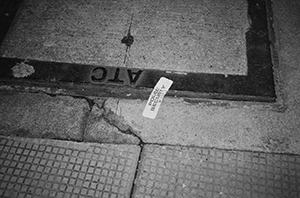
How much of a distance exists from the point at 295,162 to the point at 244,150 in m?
0.37

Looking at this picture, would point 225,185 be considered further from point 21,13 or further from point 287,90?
point 21,13

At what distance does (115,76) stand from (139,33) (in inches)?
22.2

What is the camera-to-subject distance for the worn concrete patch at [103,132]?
5.91ft

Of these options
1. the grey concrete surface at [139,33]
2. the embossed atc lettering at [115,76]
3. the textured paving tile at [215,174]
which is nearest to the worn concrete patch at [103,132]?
the textured paving tile at [215,174]

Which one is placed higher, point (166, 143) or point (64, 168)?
point (166, 143)

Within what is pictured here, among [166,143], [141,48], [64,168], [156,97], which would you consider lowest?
[64,168]

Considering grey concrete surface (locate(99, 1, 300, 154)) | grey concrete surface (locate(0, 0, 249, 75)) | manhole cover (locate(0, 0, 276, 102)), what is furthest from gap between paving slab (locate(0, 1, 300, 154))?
grey concrete surface (locate(0, 0, 249, 75))

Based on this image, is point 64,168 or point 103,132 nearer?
point 64,168

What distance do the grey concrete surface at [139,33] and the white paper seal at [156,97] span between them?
159mm

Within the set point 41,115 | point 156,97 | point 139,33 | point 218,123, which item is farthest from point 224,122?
point 41,115

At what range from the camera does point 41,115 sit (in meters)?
1.91

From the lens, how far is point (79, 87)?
2.04 m

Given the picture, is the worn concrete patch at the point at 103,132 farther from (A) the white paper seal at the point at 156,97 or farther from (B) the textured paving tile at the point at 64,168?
(A) the white paper seal at the point at 156,97

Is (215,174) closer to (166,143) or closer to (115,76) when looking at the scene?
(166,143)
